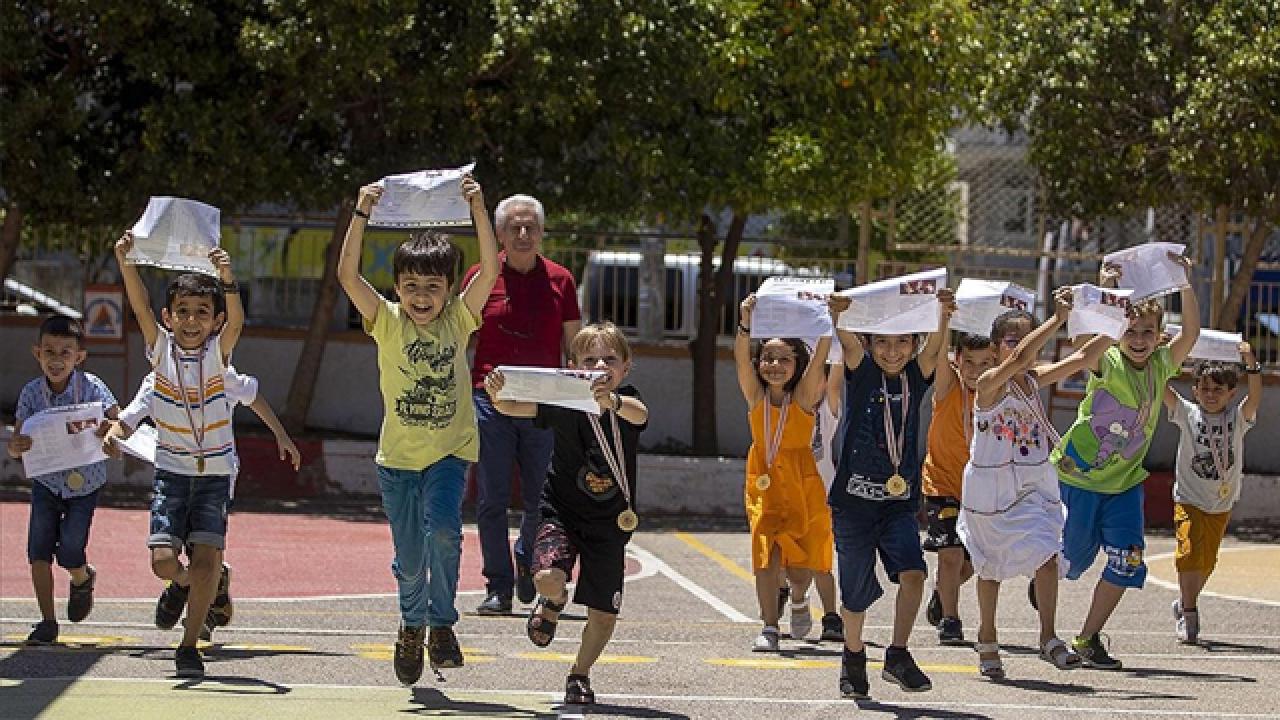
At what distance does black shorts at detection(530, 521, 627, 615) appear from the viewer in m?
8.05

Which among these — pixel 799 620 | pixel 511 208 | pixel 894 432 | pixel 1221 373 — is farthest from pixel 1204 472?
pixel 511 208

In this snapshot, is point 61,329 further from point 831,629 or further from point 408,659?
point 831,629

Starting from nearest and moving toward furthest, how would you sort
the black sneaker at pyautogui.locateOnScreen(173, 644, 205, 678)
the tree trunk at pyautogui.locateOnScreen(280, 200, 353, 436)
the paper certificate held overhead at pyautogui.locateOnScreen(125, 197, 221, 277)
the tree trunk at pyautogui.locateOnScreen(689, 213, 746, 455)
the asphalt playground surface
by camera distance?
the asphalt playground surface → the black sneaker at pyautogui.locateOnScreen(173, 644, 205, 678) → the paper certificate held overhead at pyautogui.locateOnScreen(125, 197, 221, 277) → the tree trunk at pyautogui.locateOnScreen(280, 200, 353, 436) → the tree trunk at pyautogui.locateOnScreen(689, 213, 746, 455)

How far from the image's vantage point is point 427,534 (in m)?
8.35

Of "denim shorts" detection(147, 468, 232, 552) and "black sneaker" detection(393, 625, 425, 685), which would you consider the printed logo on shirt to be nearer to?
"black sneaker" detection(393, 625, 425, 685)

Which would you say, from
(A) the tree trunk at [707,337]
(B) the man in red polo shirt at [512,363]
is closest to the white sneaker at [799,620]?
(B) the man in red polo shirt at [512,363]

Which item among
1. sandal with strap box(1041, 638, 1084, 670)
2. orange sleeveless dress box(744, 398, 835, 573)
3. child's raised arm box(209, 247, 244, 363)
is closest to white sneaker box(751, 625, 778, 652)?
orange sleeveless dress box(744, 398, 835, 573)

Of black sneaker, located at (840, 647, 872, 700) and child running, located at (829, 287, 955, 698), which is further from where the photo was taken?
child running, located at (829, 287, 955, 698)

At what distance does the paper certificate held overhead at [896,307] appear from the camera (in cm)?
854

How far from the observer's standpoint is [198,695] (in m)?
7.98

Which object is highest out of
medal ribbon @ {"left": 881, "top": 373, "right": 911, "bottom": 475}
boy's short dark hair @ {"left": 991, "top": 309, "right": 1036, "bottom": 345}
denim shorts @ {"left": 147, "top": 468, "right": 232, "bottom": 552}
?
boy's short dark hair @ {"left": 991, "top": 309, "right": 1036, "bottom": 345}

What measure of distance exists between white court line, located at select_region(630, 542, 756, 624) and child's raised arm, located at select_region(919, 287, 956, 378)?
9.90 ft

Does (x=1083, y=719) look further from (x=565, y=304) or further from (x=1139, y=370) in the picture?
(x=565, y=304)

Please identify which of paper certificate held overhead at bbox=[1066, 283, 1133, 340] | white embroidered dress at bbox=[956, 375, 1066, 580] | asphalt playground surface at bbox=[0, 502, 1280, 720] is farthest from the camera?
white embroidered dress at bbox=[956, 375, 1066, 580]
